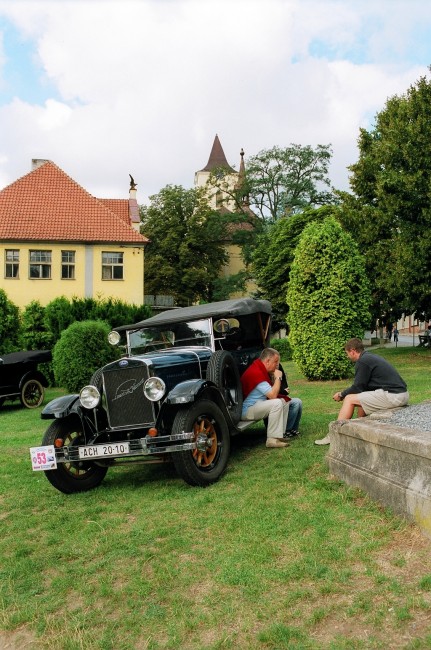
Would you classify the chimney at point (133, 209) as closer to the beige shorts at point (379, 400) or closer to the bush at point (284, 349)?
the bush at point (284, 349)

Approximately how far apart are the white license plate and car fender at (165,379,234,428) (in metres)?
0.68

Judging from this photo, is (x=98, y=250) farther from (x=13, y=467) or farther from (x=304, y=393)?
(x=13, y=467)

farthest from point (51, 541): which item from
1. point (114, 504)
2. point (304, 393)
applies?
point (304, 393)

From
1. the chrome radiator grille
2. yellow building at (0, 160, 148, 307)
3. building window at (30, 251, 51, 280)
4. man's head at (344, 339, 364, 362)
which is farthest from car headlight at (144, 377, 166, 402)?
building window at (30, 251, 51, 280)

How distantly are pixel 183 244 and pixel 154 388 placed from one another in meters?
46.6

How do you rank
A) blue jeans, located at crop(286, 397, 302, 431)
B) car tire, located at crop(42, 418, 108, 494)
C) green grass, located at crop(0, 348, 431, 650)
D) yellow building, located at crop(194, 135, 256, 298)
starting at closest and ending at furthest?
1. green grass, located at crop(0, 348, 431, 650)
2. car tire, located at crop(42, 418, 108, 494)
3. blue jeans, located at crop(286, 397, 302, 431)
4. yellow building, located at crop(194, 135, 256, 298)

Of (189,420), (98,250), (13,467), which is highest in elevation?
(98,250)

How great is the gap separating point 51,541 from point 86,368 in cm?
1385

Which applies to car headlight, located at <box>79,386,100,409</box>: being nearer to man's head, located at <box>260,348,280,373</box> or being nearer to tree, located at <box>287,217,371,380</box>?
man's head, located at <box>260,348,280,373</box>

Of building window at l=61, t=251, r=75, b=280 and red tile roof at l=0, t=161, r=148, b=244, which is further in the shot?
building window at l=61, t=251, r=75, b=280

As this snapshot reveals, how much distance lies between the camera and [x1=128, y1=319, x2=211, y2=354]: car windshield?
8.97 metres

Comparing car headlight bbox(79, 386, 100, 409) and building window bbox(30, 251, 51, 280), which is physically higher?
building window bbox(30, 251, 51, 280)

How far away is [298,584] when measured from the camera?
4395 millimetres

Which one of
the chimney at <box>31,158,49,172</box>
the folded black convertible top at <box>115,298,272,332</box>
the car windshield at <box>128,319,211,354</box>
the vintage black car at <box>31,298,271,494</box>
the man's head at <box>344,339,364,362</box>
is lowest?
the vintage black car at <box>31,298,271,494</box>
